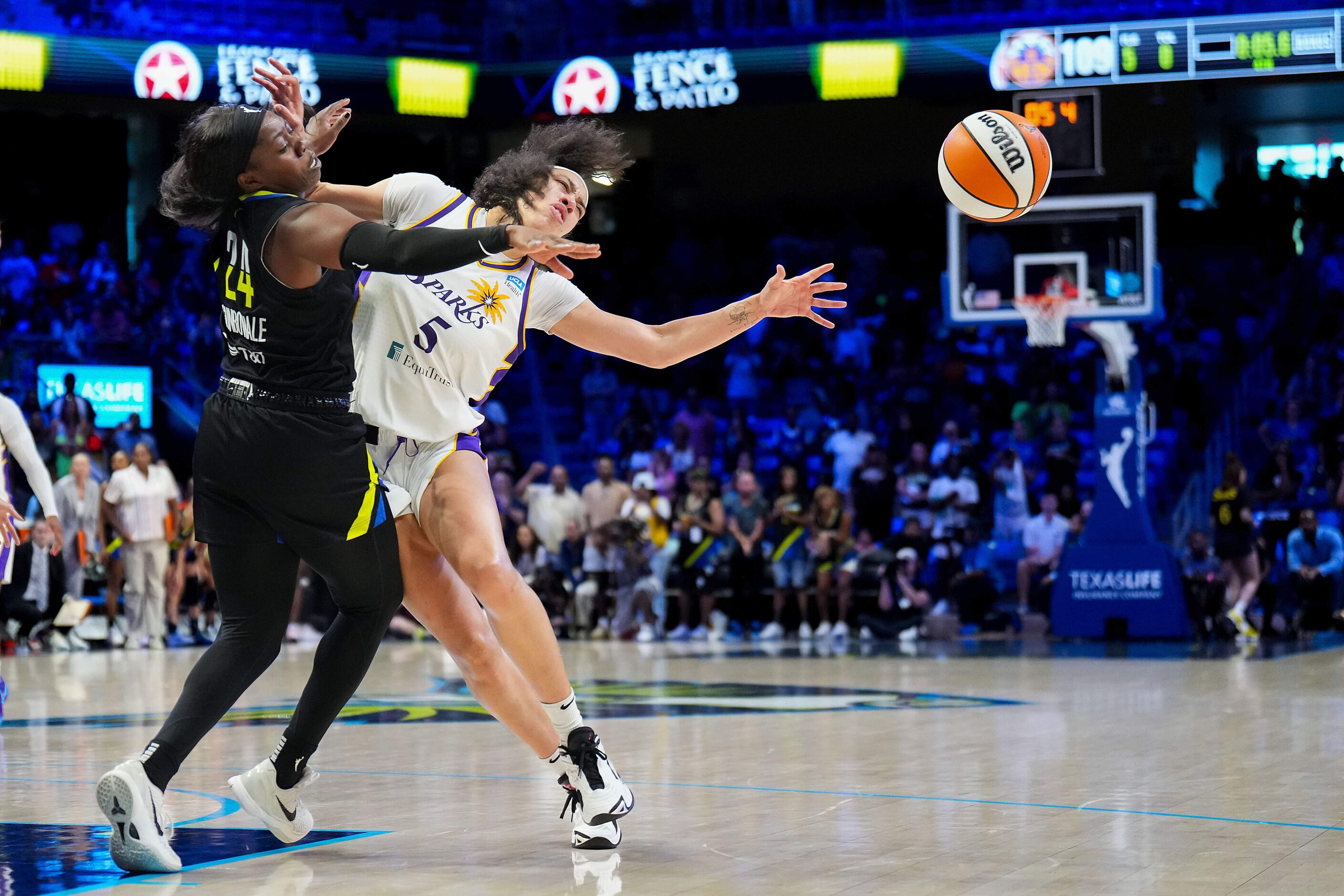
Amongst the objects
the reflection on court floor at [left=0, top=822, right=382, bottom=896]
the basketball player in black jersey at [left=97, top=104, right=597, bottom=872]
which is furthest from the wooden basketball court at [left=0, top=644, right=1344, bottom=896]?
the basketball player in black jersey at [left=97, top=104, right=597, bottom=872]

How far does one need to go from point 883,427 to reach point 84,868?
15.8 m

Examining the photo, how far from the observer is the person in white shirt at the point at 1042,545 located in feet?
50.5

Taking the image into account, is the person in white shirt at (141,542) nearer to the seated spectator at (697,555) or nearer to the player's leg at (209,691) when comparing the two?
the seated spectator at (697,555)

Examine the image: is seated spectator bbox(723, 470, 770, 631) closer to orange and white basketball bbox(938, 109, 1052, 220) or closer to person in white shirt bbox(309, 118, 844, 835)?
orange and white basketball bbox(938, 109, 1052, 220)

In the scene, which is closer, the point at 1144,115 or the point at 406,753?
the point at 406,753

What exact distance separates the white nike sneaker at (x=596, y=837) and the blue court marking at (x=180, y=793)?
1092 mm

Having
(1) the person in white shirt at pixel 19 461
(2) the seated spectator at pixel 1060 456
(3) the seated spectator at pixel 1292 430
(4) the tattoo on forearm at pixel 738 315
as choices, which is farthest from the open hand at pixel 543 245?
(3) the seated spectator at pixel 1292 430

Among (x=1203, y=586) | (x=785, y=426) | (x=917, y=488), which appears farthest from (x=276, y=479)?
(x=785, y=426)

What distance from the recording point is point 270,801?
430cm

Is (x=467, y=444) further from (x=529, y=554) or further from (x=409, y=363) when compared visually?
(x=529, y=554)

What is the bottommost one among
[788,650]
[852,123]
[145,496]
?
[788,650]

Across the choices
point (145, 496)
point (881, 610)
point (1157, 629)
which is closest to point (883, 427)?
point (881, 610)

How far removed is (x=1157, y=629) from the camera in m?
14.1

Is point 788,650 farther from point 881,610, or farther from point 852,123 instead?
point 852,123
